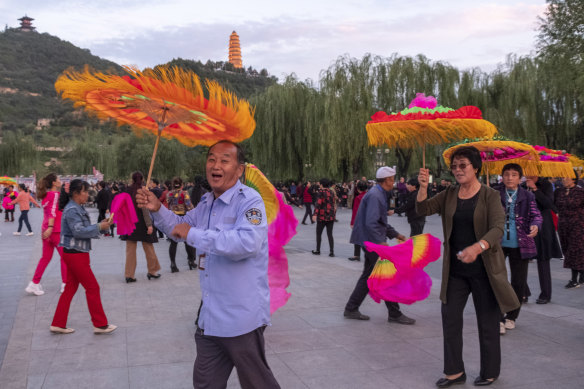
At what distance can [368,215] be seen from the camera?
6020 mm

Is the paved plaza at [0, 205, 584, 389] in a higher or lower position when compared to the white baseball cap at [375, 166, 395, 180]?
lower

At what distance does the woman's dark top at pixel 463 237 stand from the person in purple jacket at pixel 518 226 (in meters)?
2.03

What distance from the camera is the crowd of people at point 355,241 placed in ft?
8.46

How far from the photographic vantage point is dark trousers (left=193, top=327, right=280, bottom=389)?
2588 mm

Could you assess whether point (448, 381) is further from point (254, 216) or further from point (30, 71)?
point (30, 71)

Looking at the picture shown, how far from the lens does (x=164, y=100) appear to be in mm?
2670

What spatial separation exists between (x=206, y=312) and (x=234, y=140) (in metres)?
0.97

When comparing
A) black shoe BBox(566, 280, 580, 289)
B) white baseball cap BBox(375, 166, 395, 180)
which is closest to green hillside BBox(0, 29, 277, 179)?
white baseball cap BBox(375, 166, 395, 180)

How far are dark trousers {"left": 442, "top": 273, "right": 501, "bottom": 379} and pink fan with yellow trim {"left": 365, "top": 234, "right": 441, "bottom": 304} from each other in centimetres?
118

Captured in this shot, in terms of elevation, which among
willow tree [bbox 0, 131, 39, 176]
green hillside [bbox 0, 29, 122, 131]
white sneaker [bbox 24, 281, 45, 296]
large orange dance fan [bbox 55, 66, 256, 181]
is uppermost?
green hillside [bbox 0, 29, 122, 131]

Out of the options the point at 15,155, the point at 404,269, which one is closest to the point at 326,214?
the point at 404,269

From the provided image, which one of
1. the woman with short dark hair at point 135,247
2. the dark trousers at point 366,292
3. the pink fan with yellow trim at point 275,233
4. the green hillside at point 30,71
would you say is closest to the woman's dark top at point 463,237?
the pink fan with yellow trim at point 275,233

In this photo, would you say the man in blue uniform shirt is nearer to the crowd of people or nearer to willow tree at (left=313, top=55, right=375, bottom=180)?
the crowd of people

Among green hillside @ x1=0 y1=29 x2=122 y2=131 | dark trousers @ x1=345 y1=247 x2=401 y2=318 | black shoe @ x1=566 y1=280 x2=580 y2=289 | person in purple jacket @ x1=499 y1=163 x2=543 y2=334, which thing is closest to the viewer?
person in purple jacket @ x1=499 y1=163 x2=543 y2=334
